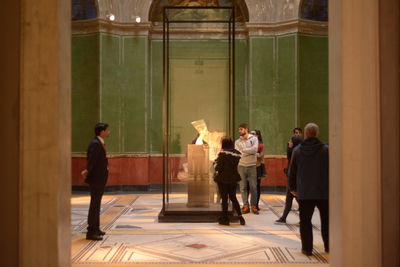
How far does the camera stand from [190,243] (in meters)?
6.98

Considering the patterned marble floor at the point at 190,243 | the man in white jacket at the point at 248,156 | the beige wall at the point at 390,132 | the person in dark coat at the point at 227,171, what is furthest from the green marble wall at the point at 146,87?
the beige wall at the point at 390,132

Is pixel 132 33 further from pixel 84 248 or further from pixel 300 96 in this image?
pixel 84 248

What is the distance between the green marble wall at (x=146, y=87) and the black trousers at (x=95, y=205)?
6.60 meters

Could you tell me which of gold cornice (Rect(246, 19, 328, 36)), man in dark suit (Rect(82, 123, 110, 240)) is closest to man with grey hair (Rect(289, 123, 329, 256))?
man in dark suit (Rect(82, 123, 110, 240))

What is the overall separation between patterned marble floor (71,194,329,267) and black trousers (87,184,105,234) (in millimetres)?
267

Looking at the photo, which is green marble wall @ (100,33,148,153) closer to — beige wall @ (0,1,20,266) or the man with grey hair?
the man with grey hair

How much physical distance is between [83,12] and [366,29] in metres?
11.5

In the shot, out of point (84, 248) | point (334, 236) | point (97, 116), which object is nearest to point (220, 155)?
Result: point (84, 248)

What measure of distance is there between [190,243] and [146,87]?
312 inches

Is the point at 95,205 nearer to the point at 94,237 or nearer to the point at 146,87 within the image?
the point at 94,237

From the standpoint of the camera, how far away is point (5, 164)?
12.4 ft

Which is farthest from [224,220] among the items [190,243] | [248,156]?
[190,243]

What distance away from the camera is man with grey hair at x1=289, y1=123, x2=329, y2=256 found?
585 cm

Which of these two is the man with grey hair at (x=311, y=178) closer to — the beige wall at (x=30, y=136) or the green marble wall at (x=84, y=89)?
the beige wall at (x=30, y=136)
